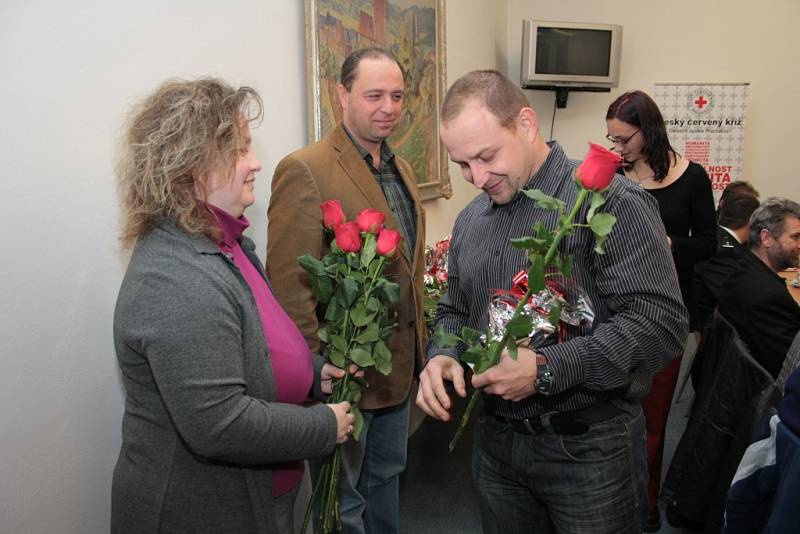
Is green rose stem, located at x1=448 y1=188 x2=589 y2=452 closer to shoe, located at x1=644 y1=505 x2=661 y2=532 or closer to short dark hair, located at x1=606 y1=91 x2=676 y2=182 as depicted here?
short dark hair, located at x1=606 y1=91 x2=676 y2=182

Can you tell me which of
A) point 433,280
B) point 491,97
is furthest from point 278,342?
point 433,280

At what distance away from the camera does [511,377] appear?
1200mm

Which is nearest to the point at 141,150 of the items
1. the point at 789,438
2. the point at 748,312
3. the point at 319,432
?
the point at 319,432

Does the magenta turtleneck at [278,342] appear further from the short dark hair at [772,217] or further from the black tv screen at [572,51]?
the black tv screen at [572,51]

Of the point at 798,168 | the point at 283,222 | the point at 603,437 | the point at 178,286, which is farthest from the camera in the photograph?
the point at 798,168

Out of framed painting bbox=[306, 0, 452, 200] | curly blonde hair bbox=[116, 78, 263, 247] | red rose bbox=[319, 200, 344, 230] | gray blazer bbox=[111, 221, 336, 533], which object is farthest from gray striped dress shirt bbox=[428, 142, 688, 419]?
framed painting bbox=[306, 0, 452, 200]

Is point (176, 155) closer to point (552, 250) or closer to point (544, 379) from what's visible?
point (552, 250)

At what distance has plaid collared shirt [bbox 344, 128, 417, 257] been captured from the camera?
7.01ft

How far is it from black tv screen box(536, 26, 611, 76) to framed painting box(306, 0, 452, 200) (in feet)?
5.46

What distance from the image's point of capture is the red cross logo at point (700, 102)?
5.46m

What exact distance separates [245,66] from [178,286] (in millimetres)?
1149

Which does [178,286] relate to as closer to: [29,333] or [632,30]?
[29,333]

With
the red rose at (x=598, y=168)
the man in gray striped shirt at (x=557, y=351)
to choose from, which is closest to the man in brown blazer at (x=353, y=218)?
the man in gray striped shirt at (x=557, y=351)

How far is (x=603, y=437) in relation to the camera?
131 cm
